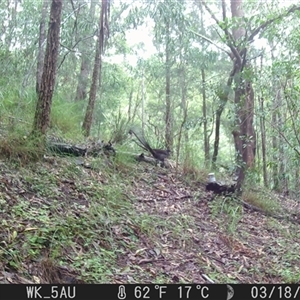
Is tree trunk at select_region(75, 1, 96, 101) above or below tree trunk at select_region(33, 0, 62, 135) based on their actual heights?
above

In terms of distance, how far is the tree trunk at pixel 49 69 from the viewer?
460cm

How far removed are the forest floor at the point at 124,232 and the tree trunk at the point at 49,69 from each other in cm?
47

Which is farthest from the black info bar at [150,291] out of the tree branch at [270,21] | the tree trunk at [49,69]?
the tree branch at [270,21]

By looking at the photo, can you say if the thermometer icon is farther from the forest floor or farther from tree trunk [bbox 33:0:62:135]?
tree trunk [bbox 33:0:62:135]

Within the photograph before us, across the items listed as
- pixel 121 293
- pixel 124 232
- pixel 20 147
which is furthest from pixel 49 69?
pixel 121 293

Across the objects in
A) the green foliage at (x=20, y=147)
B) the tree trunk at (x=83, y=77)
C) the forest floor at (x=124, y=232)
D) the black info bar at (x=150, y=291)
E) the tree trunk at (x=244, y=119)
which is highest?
the tree trunk at (x=83, y=77)

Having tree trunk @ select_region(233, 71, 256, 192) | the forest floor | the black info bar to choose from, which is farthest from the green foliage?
tree trunk @ select_region(233, 71, 256, 192)

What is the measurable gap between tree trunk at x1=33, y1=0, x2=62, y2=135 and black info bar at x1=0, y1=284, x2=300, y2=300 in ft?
7.77

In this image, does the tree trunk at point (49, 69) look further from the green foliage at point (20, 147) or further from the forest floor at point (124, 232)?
the forest floor at point (124, 232)

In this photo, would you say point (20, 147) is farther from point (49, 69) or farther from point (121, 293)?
point (121, 293)

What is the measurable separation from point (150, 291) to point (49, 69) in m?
2.81

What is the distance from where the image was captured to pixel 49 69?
15.1ft

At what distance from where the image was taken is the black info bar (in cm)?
255

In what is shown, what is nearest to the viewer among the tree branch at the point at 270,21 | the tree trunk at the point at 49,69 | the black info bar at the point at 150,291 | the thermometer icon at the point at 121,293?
the black info bar at the point at 150,291
